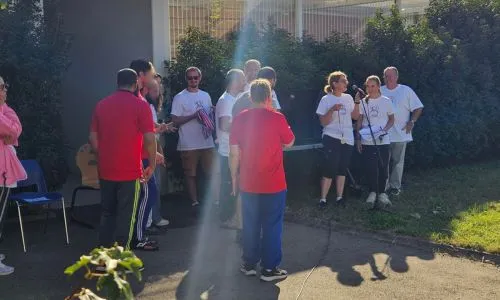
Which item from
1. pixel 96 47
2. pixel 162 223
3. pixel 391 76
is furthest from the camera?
pixel 96 47

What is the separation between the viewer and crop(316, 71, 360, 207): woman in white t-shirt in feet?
24.1

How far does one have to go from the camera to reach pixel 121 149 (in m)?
5.18

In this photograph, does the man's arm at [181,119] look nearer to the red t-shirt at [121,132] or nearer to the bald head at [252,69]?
the bald head at [252,69]

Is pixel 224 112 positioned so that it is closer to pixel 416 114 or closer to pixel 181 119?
pixel 181 119

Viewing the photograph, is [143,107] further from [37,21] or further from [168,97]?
[168,97]

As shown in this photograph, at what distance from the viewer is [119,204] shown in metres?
5.30

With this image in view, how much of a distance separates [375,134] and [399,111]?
0.69 metres

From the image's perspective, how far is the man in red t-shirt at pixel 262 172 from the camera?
5.07 metres

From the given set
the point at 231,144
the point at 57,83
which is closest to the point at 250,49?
the point at 57,83

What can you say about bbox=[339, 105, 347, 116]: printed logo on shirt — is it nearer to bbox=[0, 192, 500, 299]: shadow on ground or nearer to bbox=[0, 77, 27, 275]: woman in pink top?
bbox=[0, 192, 500, 299]: shadow on ground

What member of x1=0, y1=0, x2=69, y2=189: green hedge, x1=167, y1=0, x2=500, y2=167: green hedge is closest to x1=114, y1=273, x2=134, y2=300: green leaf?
x1=0, y1=0, x2=69, y2=189: green hedge

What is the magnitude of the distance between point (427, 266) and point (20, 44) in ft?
16.1

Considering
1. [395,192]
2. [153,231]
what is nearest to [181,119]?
[153,231]

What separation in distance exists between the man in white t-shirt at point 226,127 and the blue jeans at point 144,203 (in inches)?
43.0
